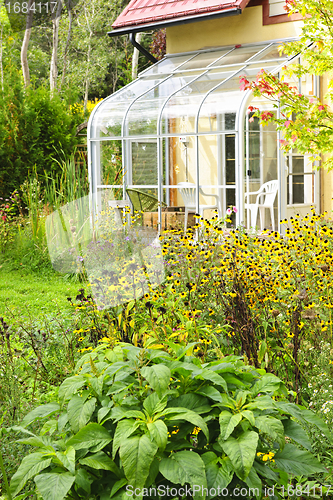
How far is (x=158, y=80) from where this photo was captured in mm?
9531

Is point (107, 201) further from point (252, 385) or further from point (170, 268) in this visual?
point (252, 385)

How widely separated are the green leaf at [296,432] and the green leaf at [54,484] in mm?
666

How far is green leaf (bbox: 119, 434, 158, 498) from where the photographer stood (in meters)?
1.38

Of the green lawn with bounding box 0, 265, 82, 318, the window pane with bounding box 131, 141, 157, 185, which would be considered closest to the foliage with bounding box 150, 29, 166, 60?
the window pane with bounding box 131, 141, 157, 185

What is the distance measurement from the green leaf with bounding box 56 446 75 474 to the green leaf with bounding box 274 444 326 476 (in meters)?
0.60

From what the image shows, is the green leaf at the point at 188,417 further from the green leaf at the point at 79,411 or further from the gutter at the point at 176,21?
the gutter at the point at 176,21

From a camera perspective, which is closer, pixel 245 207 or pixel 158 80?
pixel 245 207

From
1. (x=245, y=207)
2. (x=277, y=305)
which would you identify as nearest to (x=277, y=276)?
(x=277, y=305)

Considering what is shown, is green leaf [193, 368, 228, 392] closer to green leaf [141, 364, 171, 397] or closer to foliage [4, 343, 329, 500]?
foliage [4, 343, 329, 500]

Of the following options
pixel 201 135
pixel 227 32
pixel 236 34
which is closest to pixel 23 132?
pixel 201 135

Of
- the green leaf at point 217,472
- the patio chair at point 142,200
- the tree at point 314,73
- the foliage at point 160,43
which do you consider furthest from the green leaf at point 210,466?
the foliage at point 160,43

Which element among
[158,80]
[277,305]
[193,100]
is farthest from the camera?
Answer: [158,80]

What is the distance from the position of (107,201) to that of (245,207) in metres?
2.25

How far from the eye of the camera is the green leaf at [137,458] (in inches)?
54.4
